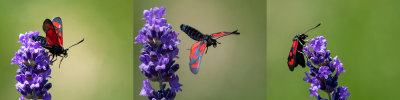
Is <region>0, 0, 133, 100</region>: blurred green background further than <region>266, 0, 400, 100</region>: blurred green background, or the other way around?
<region>0, 0, 133, 100</region>: blurred green background

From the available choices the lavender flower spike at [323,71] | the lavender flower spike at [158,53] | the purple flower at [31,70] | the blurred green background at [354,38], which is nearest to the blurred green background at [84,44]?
the purple flower at [31,70]

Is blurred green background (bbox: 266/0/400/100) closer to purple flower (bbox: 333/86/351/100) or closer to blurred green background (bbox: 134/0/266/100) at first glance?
blurred green background (bbox: 134/0/266/100)

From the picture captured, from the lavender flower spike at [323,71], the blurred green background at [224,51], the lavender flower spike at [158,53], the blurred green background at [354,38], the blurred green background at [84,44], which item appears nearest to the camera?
the lavender flower spike at [158,53]

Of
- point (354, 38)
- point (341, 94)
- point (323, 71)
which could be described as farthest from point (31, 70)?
point (354, 38)

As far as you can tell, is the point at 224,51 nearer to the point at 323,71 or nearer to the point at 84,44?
the point at 84,44

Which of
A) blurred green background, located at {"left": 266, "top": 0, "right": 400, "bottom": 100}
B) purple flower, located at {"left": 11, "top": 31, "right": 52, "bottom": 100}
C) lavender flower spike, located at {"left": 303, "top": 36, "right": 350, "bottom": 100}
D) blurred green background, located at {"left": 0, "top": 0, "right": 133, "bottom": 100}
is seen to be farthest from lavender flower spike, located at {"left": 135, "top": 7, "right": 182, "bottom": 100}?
blurred green background, located at {"left": 266, "top": 0, "right": 400, "bottom": 100}

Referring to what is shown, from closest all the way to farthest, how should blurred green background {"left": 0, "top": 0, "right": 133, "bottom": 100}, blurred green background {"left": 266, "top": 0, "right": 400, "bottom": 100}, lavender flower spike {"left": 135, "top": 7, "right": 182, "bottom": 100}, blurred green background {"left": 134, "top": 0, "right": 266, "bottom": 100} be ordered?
lavender flower spike {"left": 135, "top": 7, "right": 182, "bottom": 100}, blurred green background {"left": 266, "top": 0, "right": 400, "bottom": 100}, blurred green background {"left": 0, "top": 0, "right": 133, "bottom": 100}, blurred green background {"left": 134, "top": 0, "right": 266, "bottom": 100}

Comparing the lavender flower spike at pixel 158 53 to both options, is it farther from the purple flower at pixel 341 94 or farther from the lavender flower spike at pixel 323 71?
the purple flower at pixel 341 94
